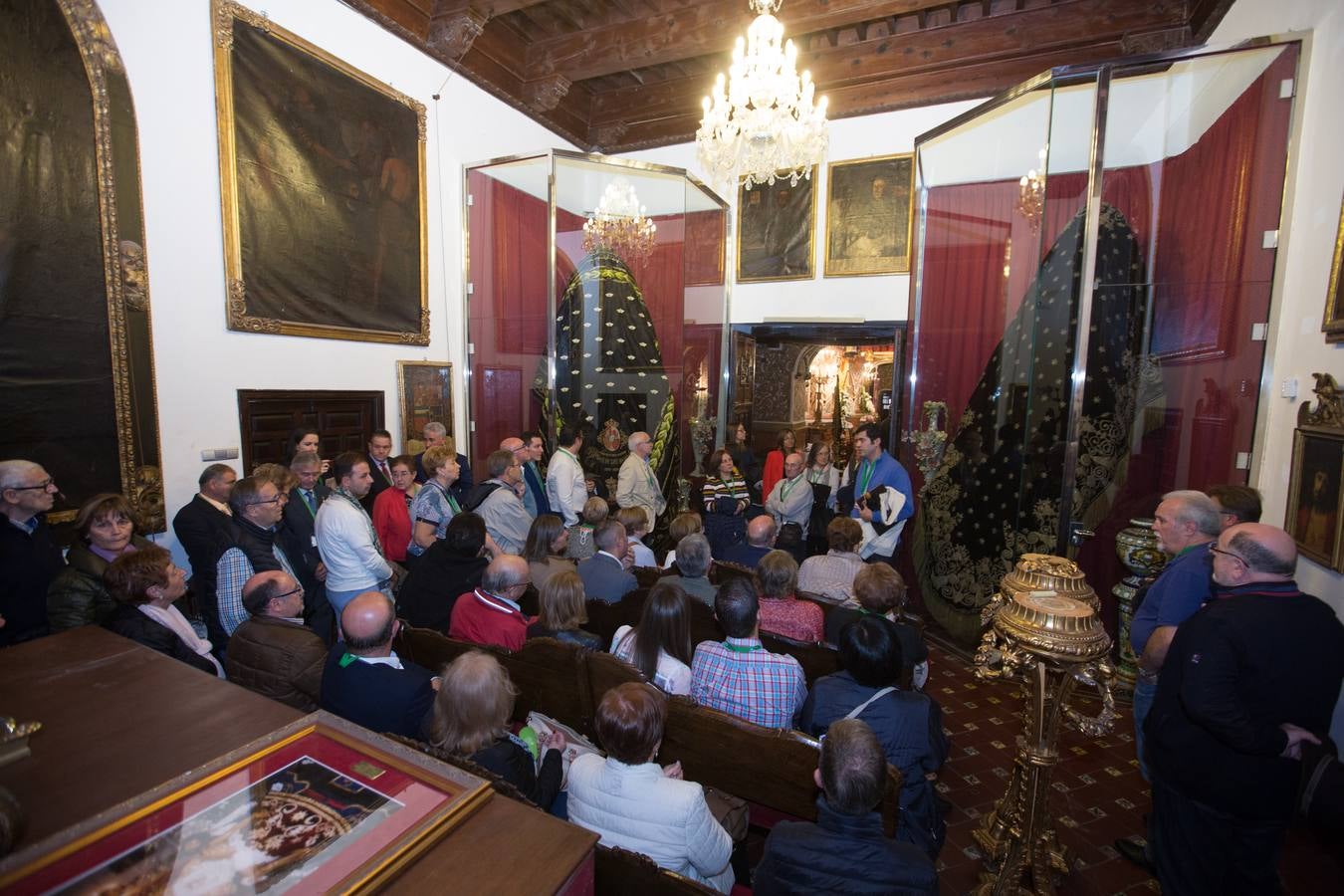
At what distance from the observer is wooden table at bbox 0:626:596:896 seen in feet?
3.42

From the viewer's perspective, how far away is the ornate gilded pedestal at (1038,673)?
2189mm

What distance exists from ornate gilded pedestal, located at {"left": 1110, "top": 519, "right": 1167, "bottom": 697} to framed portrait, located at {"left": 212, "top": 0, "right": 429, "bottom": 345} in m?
6.43

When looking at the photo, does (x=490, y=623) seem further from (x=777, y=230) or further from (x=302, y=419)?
(x=777, y=230)

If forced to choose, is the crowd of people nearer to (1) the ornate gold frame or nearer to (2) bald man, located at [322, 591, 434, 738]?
(2) bald man, located at [322, 591, 434, 738]

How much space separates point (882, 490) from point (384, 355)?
4923 mm

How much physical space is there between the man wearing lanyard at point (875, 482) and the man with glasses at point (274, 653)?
4.01m

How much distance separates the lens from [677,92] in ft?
26.7

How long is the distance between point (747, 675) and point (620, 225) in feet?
18.3

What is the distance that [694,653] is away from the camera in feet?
9.55

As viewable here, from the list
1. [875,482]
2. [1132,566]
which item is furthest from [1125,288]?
[875,482]

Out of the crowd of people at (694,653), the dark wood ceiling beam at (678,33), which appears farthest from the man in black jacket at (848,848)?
the dark wood ceiling beam at (678,33)

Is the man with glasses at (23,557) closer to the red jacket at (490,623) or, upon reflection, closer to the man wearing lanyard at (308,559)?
the man wearing lanyard at (308,559)

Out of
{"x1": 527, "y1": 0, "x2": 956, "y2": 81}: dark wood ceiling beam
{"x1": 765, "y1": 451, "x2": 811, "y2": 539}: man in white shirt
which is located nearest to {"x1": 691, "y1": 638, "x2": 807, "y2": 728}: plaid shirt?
{"x1": 765, "y1": 451, "x2": 811, "y2": 539}: man in white shirt

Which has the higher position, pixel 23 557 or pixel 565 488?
pixel 23 557
